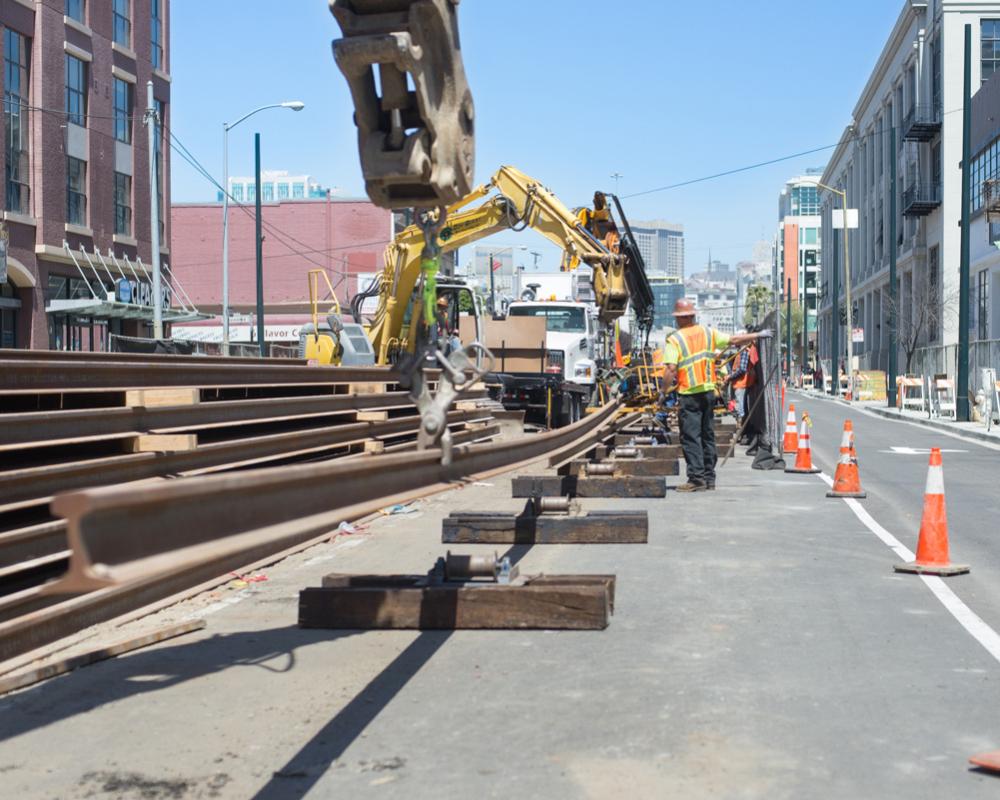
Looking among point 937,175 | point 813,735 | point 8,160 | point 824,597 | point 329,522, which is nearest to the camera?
point 329,522

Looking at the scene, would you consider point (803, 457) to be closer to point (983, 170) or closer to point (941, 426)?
point (941, 426)

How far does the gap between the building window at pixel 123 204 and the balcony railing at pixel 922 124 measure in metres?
36.1

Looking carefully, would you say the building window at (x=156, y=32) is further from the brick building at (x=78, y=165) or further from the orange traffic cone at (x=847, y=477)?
the orange traffic cone at (x=847, y=477)

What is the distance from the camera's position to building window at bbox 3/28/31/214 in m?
31.0

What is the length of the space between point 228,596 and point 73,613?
6.16 ft

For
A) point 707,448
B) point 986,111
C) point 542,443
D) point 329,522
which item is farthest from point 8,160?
point 986,111

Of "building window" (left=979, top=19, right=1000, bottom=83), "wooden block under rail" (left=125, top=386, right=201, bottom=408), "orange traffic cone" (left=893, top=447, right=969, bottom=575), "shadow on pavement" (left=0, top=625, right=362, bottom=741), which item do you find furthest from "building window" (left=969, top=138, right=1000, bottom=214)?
"shadow on pavement" (left=0, top=625, right=362, bottom=741)

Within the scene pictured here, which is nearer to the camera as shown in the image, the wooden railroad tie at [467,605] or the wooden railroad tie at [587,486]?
the wooden railroad tie at [467,605]

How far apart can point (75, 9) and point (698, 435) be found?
86.7ft

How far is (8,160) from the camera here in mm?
30875

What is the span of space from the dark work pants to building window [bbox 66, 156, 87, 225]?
2428cm

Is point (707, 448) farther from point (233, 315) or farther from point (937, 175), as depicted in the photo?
point (233, 315)

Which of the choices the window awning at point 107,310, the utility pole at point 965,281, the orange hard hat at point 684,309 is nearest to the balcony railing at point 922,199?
the utility pole at point 965,281

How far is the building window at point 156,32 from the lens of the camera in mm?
40219
